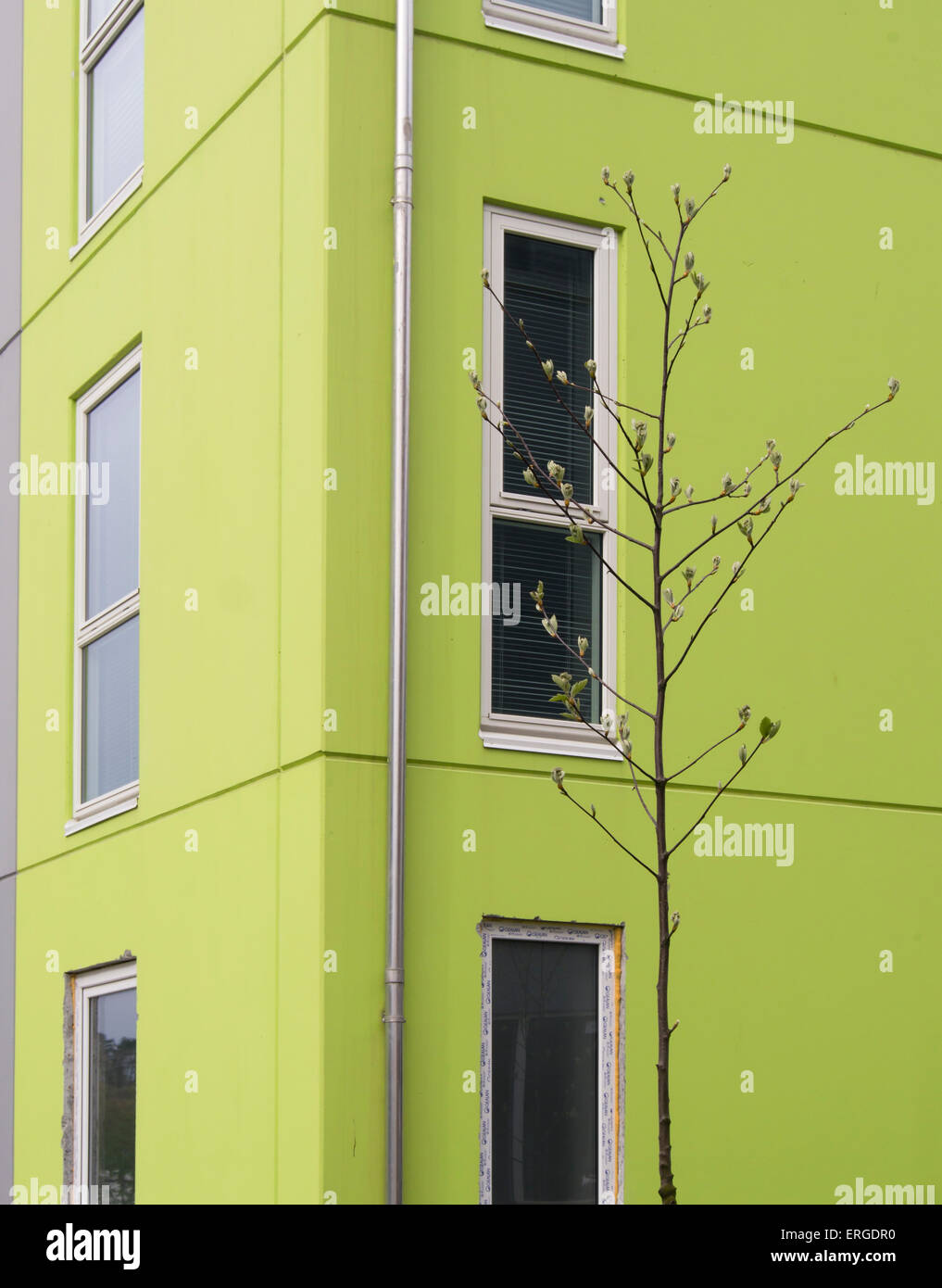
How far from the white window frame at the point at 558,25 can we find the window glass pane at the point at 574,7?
0.07 feet

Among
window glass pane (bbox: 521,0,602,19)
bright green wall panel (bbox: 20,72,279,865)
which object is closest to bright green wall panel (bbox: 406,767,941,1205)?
bright green wall panel (bbox: 20,72,279,865)

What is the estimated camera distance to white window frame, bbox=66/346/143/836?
8.45 meters

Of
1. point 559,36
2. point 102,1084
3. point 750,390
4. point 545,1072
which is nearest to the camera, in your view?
point 545,1072

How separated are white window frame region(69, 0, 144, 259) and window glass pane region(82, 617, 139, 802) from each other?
202 centimetres

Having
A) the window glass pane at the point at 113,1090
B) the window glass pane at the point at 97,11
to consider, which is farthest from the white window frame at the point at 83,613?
the window glass pane at the point at 97,11

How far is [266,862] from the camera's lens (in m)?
6.84

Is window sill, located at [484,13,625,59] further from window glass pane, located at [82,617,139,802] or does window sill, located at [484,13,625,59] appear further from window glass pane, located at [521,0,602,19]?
window glass pane, located at [82,617,139,802]

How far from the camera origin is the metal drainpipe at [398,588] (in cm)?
641

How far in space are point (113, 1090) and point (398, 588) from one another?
9.33 feet

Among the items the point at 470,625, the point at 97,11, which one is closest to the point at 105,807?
the point at 470,625

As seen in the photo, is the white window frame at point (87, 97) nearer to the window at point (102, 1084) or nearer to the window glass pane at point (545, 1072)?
the window at point (102, 1084)

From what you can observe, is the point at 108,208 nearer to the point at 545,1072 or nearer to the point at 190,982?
the point at 190,982

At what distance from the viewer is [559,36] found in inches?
299
